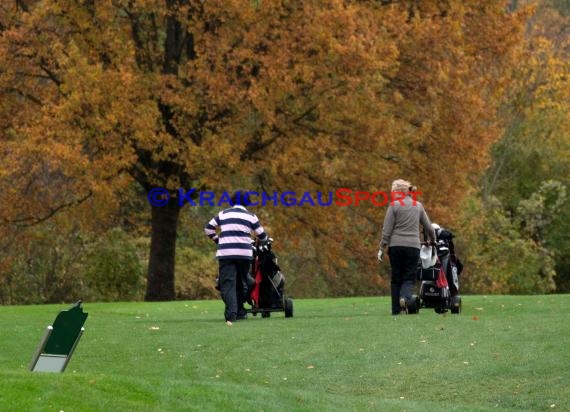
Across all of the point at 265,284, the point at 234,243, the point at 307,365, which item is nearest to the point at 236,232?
the point at 234,243

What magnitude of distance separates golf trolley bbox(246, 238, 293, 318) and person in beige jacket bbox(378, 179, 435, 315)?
66.9 inches

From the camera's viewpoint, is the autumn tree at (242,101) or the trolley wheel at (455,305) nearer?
the trolley wheel at (455,305)

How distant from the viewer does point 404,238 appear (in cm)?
2016

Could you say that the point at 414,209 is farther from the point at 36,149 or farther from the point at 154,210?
the point at 154,210

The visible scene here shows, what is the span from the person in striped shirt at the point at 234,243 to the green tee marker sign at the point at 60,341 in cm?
788

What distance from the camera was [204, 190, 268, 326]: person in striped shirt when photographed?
19.3 meters

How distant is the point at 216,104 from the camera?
3047 centimetres

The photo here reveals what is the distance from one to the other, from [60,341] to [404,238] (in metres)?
9.63

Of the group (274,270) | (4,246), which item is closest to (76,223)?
(4,246)

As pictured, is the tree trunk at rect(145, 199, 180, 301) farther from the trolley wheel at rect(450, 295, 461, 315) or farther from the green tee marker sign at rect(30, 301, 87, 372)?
the green tee marker sign at rect(30, 301, 87, 372)

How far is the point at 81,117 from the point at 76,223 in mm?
7916

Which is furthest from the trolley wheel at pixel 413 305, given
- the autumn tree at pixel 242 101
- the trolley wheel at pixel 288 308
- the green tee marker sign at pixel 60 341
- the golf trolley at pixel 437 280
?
the autumn tree at pixel 242 101

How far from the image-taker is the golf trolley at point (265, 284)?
2039 centimetres

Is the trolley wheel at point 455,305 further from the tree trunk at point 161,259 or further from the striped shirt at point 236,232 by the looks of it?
the tree trunk at point 161,259
